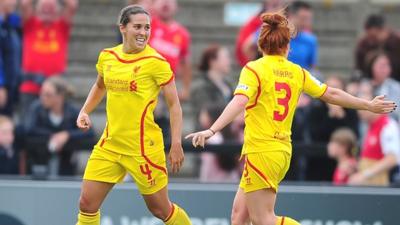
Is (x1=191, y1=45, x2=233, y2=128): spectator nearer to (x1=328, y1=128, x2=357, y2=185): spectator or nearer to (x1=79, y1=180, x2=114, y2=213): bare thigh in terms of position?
(x1=328, y1=128, x2=357, y2=185): spectator

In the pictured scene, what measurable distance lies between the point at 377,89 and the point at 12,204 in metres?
4.63

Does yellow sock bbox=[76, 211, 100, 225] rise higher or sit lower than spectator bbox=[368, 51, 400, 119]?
lower

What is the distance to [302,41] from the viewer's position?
1356 cm

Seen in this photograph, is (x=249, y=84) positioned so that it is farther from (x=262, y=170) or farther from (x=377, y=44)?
(x=377, y=44)

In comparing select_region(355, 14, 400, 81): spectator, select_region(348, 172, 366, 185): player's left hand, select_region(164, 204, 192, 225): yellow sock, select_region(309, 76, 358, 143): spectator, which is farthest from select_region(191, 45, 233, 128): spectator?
select_region(164, 204, 192, 225): yellow sock

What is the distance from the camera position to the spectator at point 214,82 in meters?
13.8

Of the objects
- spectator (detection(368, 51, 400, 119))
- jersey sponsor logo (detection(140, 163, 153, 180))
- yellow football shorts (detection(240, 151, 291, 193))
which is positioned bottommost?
jersey sponsor logo (detection(140, 163, 153, 180))

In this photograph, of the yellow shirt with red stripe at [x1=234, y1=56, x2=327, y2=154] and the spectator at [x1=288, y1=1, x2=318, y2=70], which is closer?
the yellow shirt with red stripe at [x1=234, y1=56, x2=327, y2=154]

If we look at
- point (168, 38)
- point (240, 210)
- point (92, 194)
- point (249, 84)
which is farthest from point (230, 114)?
point (168, 38)

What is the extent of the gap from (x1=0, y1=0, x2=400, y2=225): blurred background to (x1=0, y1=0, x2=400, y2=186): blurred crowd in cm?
1

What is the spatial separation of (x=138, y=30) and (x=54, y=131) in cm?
423

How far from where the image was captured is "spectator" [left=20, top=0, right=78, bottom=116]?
46.4ft

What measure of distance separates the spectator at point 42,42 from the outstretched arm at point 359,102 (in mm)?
5686

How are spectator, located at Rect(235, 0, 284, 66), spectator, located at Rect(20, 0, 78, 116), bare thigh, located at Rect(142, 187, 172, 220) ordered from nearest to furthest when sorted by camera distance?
1. bare thigh, located at Rect(142, 187, 172, 220)
2. spectator, located at Rect(235, 0, 284, 66)
3. spectator, located at Rect(20, 0, 78, 116)
